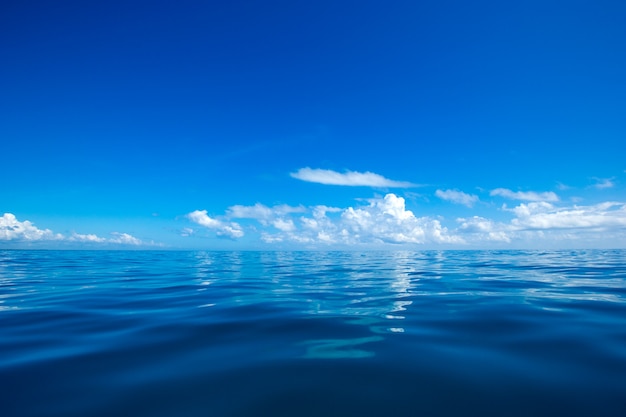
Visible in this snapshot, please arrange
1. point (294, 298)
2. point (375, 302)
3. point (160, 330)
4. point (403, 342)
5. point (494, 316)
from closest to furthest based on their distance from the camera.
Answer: point (403, 342), point (160, 330), point (494, 316), point (375, 302), point (294, 298)

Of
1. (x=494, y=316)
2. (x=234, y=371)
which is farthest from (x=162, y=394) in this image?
(x=494, y=316)

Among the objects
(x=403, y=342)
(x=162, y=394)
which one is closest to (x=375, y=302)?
(x=403, y=342)

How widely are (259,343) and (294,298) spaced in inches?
229

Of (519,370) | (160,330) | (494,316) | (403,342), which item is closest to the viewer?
(519,370)

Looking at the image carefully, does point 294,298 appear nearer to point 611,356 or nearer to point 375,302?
point 375,302

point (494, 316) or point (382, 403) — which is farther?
point (494, 316)

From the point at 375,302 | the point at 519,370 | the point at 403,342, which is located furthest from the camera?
the point at 375,302

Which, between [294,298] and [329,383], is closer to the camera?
[329,383]

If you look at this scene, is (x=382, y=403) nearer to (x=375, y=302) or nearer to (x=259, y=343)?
(x=259, y=343)

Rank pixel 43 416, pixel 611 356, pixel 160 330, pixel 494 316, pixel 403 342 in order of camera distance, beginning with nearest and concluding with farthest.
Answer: pixel 43 416 → pixel 611 356 → pixel 403 342 → pixel 160 330 → pixel 494 316

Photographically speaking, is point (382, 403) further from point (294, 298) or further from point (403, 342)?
point (294, 298)

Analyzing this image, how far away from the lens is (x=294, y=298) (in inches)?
485

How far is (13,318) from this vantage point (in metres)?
8.98

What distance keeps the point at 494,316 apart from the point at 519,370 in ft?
13.3
